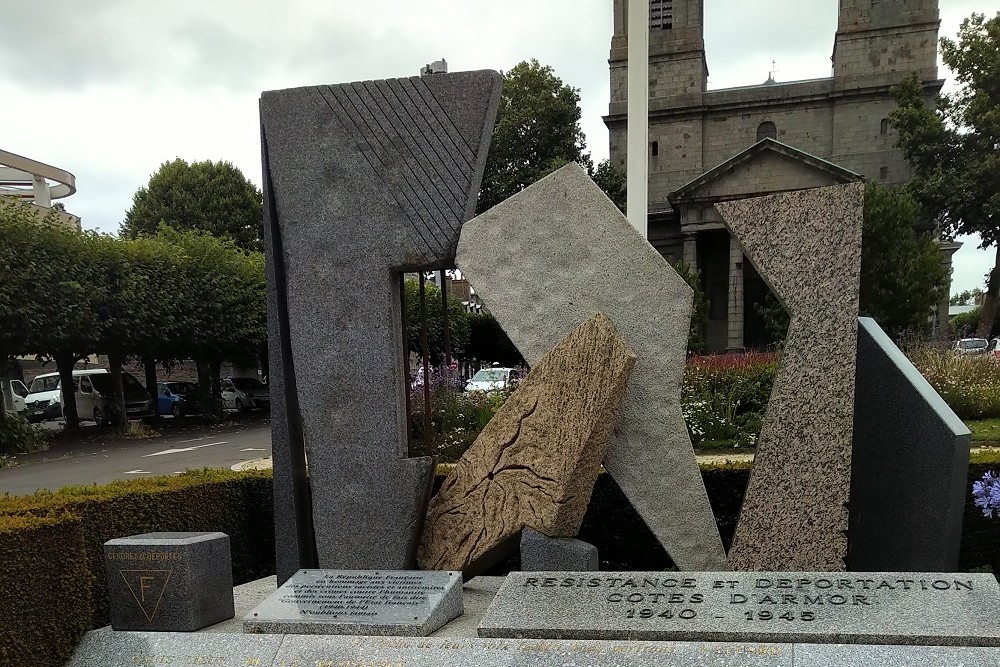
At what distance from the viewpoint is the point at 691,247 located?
2864 centimetres

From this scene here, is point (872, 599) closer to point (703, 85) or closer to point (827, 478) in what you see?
point (827, 478)

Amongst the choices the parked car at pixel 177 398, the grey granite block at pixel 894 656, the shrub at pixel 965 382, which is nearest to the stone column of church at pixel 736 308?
the shrub at pixel 965 382

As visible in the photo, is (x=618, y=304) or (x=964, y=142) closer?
(x=618, y=304)

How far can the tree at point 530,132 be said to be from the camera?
3023cm

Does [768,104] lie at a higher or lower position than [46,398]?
higher

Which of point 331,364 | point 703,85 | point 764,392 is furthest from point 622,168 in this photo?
point 331,364

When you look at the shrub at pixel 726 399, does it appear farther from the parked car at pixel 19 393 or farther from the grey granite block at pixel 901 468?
the parked car at pixel 19 393

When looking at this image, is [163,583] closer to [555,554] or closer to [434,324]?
[555,554]

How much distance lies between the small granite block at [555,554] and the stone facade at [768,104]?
87.5 feet

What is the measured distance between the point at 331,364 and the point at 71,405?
16.2m

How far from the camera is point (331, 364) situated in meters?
4.90

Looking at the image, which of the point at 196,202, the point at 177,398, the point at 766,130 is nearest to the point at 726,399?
the point at 177,398

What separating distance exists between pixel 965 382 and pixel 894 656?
11.1 meters

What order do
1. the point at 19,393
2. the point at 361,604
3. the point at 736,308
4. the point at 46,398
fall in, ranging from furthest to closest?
the point at 736,308
the point at 19,393
the point at 46,398
the point at 361,604
